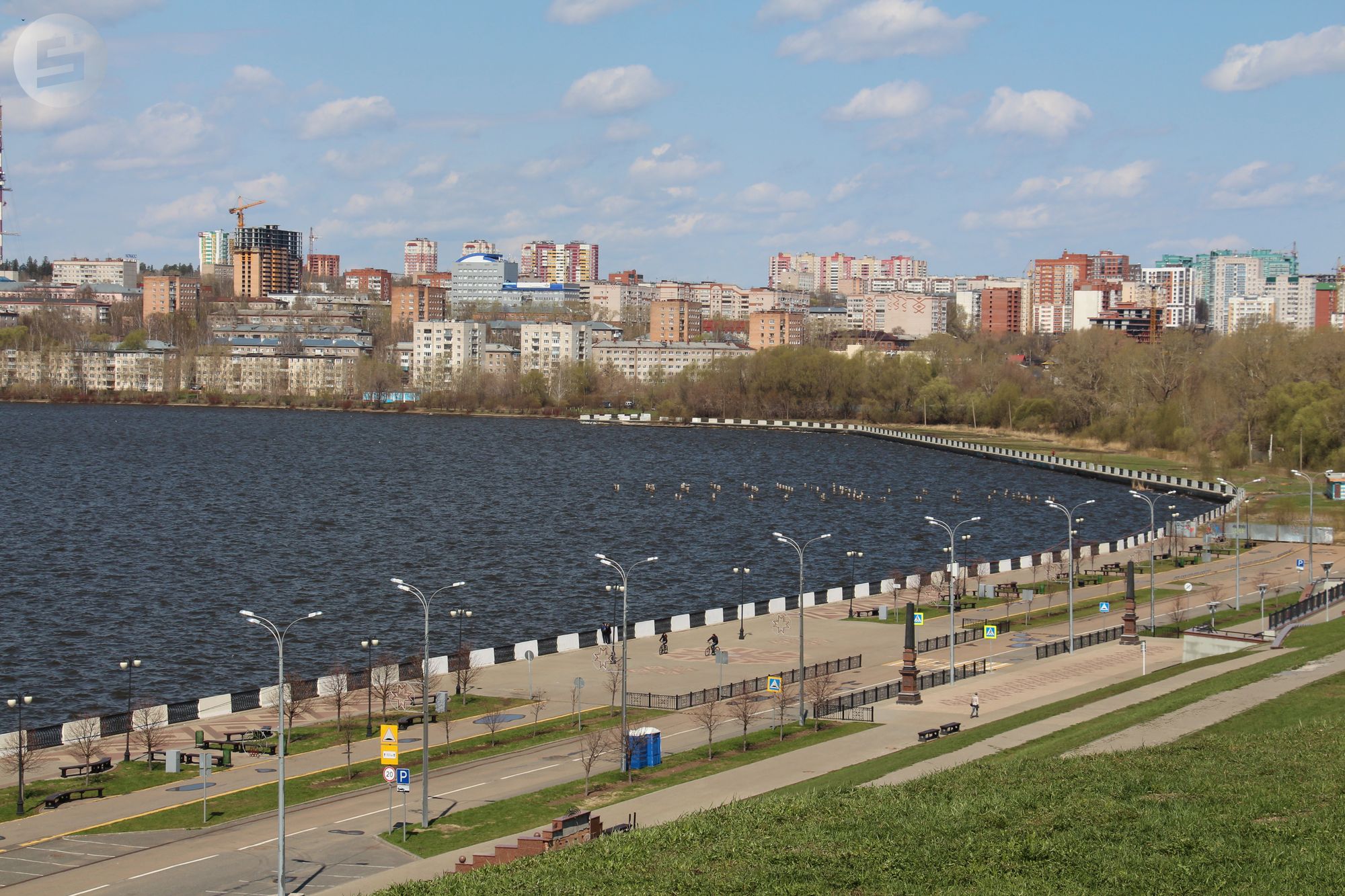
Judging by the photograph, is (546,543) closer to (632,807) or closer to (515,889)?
(632,807)

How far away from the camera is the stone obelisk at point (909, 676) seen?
4009cm

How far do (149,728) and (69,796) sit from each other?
4795 millimetres

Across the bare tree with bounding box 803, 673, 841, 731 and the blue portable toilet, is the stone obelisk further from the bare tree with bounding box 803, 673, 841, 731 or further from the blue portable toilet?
the blue portable toilet

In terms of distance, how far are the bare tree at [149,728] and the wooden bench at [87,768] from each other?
3.44 feet

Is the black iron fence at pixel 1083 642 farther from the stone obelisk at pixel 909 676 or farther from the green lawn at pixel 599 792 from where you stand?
the green lawn at pixel 599 792

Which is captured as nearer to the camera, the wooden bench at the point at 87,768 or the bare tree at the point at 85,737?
the wooden bench at the point at 87,768

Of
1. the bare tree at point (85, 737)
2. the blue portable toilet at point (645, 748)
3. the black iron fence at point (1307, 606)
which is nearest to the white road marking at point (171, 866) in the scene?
the bare tree at point (85, 737)

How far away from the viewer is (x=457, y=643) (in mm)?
53344

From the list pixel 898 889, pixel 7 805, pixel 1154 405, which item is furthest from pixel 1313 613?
pixel 1154 405

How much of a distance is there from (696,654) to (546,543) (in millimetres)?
33066

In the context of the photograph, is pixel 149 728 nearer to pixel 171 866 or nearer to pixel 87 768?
pixel 87 768

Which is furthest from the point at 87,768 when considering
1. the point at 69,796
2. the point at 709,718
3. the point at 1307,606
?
the point at 1307,606

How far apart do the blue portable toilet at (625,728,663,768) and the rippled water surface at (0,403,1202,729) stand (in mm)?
17857

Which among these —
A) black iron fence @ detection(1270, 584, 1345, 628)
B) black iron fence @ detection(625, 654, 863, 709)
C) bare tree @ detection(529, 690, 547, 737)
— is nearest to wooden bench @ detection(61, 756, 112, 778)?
bare tree @ detection(529, 690, 547, 737)
